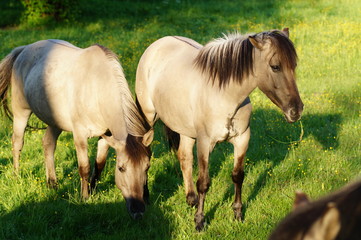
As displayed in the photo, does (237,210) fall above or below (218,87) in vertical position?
below

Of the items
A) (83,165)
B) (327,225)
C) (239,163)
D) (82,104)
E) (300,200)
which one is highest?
(327,225)

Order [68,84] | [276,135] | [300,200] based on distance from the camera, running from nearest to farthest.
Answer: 1. [300,200]
2. [68,84]
3. [276,135]

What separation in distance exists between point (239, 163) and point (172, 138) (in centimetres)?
152

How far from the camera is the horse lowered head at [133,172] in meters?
4.78

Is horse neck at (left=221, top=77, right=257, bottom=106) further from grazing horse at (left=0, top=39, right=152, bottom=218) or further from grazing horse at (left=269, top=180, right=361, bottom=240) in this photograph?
grazing horse at (left=269, top=180, right=361, bottom=240)

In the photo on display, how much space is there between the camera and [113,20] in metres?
19.2

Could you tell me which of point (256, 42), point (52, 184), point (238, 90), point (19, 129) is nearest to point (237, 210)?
point (238, 90)

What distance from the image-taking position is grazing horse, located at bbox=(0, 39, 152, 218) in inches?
193

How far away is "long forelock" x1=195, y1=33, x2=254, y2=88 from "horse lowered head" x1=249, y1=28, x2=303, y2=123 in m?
0.17

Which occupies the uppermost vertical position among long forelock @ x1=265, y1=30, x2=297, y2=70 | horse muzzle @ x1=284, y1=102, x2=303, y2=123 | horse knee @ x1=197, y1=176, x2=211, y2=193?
long forelock @ x1=265, y1=30, x2=297, y2=70

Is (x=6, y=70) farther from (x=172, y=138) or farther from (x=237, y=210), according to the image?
(x=237, y=210)

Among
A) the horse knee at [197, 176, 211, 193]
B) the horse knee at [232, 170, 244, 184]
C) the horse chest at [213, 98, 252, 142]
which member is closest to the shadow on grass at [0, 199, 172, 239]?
the horse knee at [197, 176, 211, 193]

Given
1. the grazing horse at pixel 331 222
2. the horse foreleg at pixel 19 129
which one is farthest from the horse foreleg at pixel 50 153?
the grazing horse at pixel 331 222

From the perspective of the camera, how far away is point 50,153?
632 centimetres
